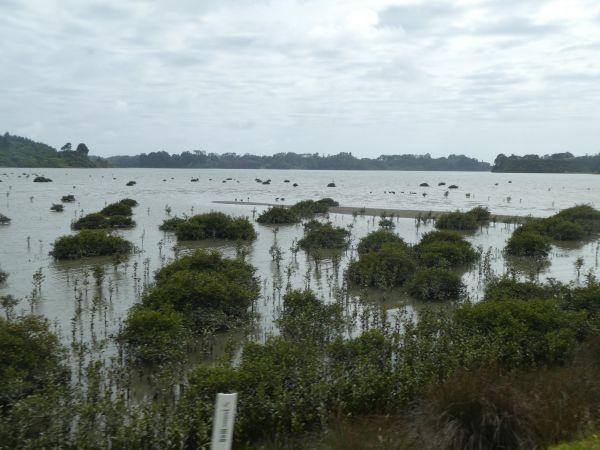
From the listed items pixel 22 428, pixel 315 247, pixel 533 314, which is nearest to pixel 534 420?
pixel 533 314

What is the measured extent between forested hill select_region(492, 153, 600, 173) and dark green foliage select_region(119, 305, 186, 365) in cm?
18980

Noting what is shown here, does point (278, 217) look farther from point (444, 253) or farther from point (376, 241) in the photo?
point (444, 253)

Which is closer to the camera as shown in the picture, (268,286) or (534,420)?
(534,420)

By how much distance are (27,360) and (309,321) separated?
16.8 feet

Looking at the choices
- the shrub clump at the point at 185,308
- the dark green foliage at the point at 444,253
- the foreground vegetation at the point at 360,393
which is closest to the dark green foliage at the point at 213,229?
the dark green foliage at the point at 444,253

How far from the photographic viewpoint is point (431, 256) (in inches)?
735

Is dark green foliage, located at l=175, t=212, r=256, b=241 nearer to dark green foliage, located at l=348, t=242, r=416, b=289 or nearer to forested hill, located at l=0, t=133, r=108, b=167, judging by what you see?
dark green foliage, located at l=348, t=242, r=416, b=289

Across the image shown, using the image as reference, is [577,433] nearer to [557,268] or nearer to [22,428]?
[22,428]

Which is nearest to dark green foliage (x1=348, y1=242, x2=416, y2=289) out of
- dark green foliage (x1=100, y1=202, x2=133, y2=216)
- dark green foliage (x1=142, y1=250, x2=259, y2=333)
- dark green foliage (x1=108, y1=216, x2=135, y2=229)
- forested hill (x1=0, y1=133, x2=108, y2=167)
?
dark green foliage (x1=142, y1=250, x2=259, y2=333)

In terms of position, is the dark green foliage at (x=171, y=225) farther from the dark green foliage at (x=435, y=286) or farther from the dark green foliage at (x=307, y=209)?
the dark green foliage at (x=435, y=286)

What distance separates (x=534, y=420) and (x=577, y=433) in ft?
1.53

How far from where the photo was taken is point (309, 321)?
11.0 meters

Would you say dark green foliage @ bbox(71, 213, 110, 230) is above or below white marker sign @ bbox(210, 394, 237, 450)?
below

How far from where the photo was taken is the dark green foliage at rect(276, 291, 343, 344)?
10.8 m
